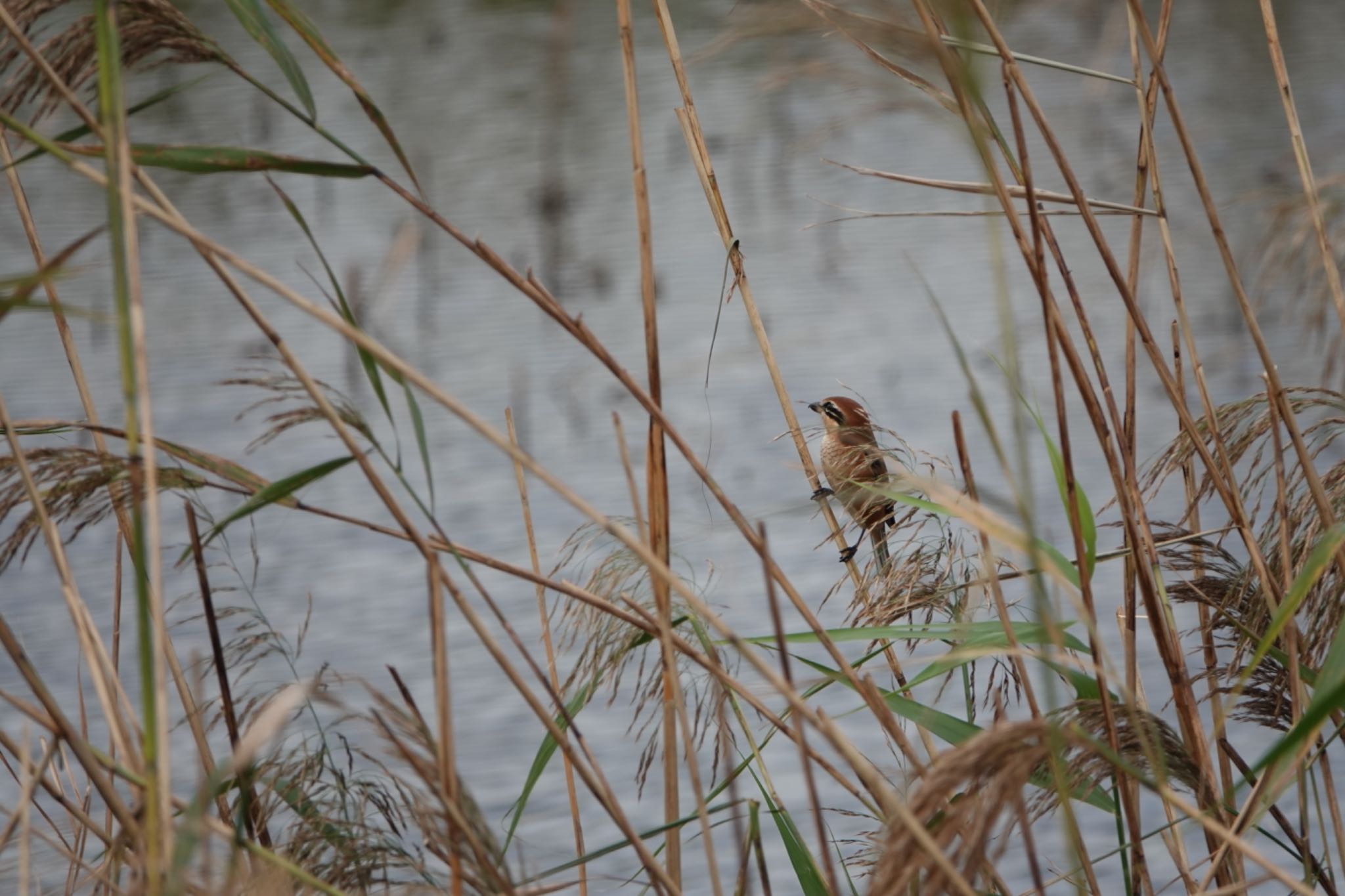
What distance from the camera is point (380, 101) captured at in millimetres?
4586

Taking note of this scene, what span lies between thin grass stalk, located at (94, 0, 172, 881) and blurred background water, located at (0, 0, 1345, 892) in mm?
1304

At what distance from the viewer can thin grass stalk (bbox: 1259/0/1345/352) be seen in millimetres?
1066

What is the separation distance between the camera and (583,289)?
4.05 meters

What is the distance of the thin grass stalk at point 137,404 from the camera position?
600mm

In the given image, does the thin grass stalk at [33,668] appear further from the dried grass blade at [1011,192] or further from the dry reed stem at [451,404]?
the dried grass blade at [1011,192]

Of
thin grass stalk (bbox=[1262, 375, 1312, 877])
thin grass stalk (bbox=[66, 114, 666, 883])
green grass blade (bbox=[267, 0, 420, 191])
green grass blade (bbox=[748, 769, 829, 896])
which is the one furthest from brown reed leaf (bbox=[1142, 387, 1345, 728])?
green grass blade (bbox=[267, 0, 420, 191])

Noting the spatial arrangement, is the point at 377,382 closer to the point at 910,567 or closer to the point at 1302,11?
the point at 910,567

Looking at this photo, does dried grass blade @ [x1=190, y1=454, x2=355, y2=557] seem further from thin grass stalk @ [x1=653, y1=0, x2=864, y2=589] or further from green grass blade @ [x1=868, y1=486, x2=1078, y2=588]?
thin grass stalk @ [x1=653, y1=0, x2=864, y2=589]

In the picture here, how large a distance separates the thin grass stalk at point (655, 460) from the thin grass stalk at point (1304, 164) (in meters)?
0.55

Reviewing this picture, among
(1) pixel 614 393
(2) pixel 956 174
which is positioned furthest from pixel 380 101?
(2) pixel 956 174

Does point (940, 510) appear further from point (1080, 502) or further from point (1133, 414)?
point (1133, 414)

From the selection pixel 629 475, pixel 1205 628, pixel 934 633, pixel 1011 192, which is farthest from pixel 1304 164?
pixel 629 475

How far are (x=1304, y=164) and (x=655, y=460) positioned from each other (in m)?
0.61

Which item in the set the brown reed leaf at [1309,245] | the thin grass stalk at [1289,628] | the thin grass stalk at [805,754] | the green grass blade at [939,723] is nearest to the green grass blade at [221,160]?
the thin grass stalk at [805,754]
